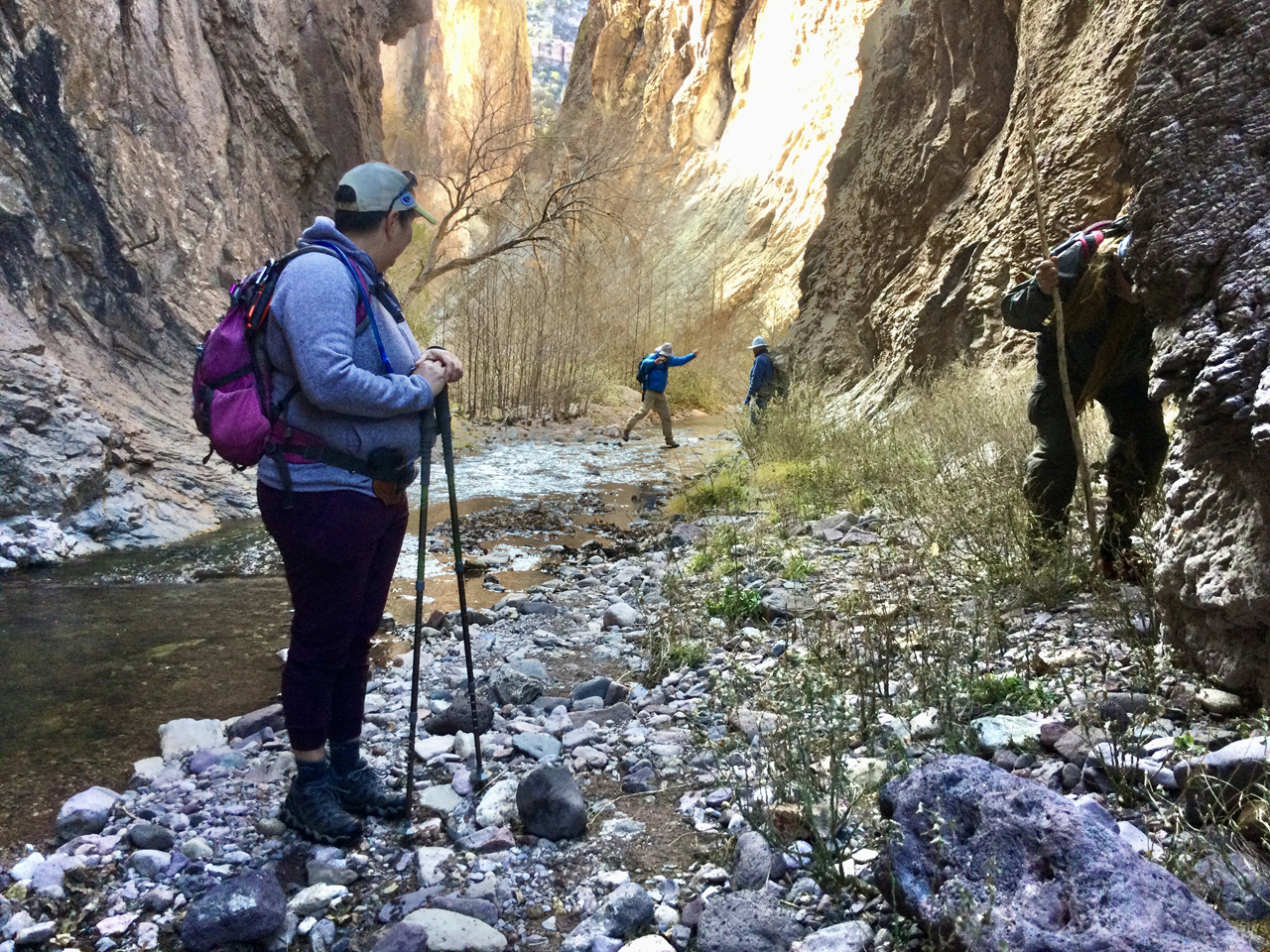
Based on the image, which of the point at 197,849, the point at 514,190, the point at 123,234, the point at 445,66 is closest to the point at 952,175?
the point at 514,190

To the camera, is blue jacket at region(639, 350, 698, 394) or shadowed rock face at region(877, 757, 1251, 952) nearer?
shadowed rock face at region(877, 757, 1251, 952)

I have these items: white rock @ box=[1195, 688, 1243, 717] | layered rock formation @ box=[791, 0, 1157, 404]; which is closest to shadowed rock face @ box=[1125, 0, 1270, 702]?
white rock @ box=[1195, 688, 1243, 717]

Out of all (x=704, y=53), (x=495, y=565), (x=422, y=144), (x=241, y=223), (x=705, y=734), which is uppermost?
(x=704, y=53)

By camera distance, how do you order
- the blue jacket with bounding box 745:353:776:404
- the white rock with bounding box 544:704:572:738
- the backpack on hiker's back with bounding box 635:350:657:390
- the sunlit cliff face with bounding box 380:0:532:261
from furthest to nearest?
the sunlit cliff face with bounding box 380:0:532:261 → the backpack on hiker's back with bounding box 635:350:657:390 → the blue jacket with bounding box 745:353:776:404 → the white rock with bounding box 544:704:572:738

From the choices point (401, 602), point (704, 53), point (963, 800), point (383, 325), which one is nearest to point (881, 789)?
point (963, 800)

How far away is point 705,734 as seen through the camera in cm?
297

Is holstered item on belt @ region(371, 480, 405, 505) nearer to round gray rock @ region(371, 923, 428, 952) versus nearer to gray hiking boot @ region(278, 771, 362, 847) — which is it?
gray hiking boot @ region(278, 771, 362, 847)

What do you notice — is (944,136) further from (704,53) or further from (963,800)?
(704,53)

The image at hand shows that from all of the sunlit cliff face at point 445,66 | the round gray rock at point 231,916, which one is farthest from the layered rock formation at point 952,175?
the sunlit cliff face at point 445,66

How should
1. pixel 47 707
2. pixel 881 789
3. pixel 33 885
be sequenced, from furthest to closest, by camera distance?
pixel 47 707 < pixel 33 885 < pixel 881 789

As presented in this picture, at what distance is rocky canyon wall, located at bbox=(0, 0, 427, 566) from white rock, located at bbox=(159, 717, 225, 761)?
12.7ft

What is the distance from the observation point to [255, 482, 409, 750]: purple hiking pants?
2344 mm

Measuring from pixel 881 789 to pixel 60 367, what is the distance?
25.4 feet

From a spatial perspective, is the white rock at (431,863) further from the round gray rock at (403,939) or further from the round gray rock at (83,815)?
the round gray rock at (83,815)
